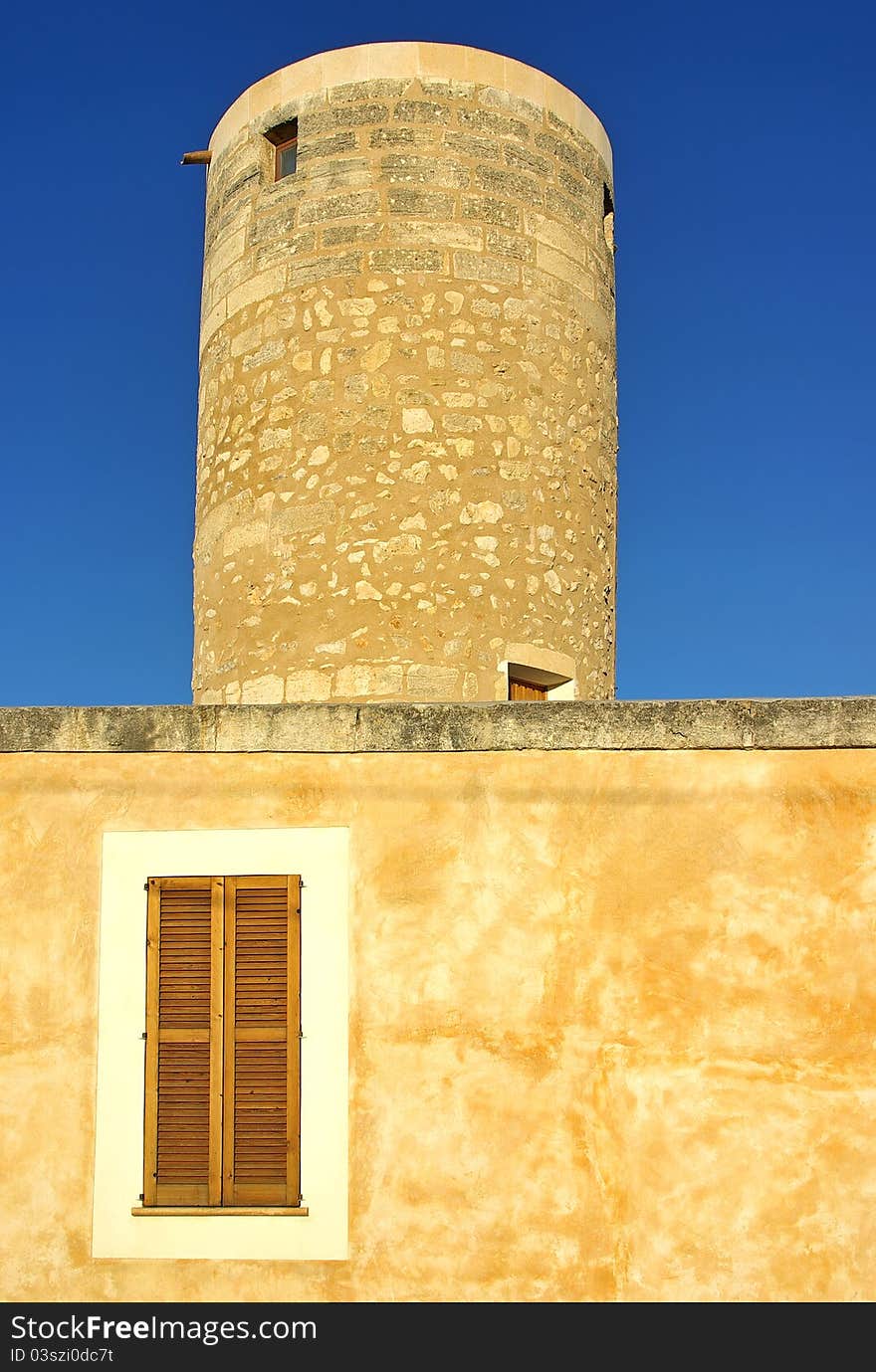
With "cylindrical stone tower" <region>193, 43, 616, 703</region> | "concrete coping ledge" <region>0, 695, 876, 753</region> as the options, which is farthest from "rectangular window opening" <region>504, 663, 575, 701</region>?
"concrete coping ledge" <region>0, 695, 876, 753</region>

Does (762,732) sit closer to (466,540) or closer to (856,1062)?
(856,1062)

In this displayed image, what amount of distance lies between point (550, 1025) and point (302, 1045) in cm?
91

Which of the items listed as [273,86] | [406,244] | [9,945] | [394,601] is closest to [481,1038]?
[9,945]

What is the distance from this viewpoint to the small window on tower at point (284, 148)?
905 cm

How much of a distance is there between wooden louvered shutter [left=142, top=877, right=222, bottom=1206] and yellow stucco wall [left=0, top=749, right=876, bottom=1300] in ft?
0.76

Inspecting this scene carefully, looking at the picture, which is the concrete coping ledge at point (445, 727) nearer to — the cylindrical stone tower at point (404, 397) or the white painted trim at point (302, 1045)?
the white painted trim at point (302, 1045)

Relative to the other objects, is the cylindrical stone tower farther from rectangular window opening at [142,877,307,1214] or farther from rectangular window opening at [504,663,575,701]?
rectangular window opening at [142,877,307,1214]

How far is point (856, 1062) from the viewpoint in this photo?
16.8ft

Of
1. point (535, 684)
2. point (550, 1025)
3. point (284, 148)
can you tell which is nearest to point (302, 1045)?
point (550, 1025)

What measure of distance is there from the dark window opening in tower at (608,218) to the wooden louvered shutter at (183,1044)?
6076mm

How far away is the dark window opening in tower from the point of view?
9.66 meters

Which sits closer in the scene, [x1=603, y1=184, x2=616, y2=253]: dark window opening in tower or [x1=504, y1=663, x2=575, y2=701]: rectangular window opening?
[x1=504, y1=663, x2=575, y2=701]: rectangular window opening

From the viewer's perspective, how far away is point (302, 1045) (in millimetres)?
5223
